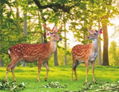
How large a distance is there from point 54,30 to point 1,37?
23.9ft

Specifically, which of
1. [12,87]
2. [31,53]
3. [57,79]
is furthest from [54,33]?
[12,87]

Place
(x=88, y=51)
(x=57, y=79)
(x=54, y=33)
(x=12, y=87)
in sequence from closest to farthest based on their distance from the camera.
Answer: (x=12, y=87) → (x=88, y=51) → (x=54, y=33) → (x=57, y=79)

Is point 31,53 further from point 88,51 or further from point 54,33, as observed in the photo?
point 88,51

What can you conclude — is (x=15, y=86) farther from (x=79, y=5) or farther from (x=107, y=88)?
(x=79, y=5)

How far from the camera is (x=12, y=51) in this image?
1784 centimetres

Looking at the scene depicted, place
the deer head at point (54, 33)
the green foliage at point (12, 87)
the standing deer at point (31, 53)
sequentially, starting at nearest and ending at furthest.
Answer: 1. the green foliage at point (12, 87)
2. the deer head at point (54, 33)
3. the standing deer at point (31, 53)

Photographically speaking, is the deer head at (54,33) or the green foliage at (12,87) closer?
the green foliage at (12,87)

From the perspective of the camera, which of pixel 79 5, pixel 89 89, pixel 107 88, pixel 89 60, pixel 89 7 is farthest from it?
pixel 89 7

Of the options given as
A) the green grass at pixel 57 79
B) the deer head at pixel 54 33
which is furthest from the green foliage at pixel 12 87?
the deer head at pixel 54 33

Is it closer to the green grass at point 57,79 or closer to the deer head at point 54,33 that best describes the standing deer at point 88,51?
the green grass at point 57,79

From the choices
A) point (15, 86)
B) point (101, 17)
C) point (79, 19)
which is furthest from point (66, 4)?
point (15, 86)

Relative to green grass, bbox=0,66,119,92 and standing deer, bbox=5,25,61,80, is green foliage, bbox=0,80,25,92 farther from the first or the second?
standing deer, bbox=5,25,61,80

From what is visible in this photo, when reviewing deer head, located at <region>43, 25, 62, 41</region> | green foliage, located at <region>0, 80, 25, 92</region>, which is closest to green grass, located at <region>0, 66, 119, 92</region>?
green foliage, located at <region>0, 80, 25, 92</region>

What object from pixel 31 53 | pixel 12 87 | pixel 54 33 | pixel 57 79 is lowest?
pixel 57 79
